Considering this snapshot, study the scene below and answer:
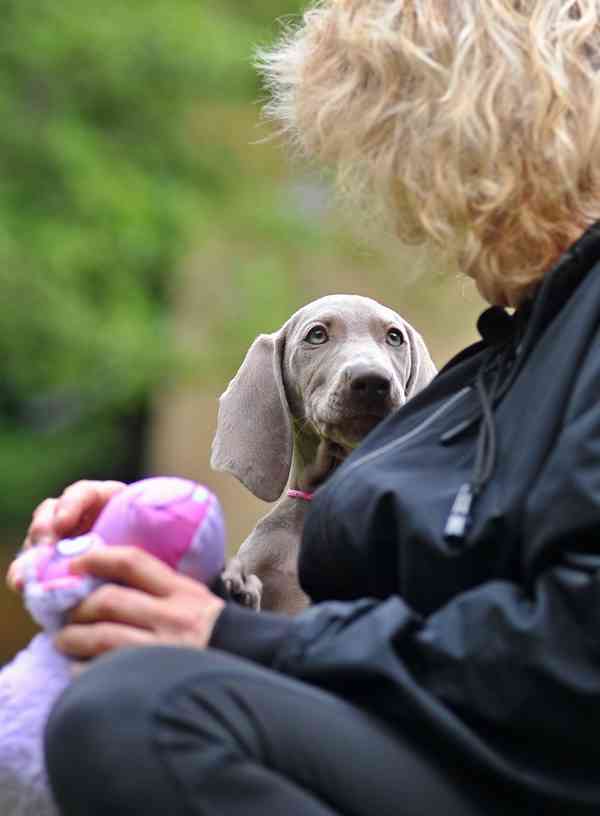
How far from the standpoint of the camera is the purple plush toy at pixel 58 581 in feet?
7.29

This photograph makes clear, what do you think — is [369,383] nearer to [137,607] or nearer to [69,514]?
[69,514]

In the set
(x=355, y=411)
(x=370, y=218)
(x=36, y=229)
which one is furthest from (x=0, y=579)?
(x=370, y=218)

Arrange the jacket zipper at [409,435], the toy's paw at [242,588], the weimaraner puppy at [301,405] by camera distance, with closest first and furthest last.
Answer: the jacket zipper at [409,435]
the toy's paw at [242,588]
the weimaraner puppy at [301,405]

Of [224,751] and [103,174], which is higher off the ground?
Answer: [224,751]

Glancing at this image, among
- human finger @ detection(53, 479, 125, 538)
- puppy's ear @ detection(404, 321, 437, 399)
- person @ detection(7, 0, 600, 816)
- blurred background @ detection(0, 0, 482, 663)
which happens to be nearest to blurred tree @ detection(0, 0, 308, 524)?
blurred background @ detection(0, 0, 482, 663)

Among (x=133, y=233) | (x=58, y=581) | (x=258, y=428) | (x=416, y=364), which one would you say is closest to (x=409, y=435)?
(x=58, y=581)

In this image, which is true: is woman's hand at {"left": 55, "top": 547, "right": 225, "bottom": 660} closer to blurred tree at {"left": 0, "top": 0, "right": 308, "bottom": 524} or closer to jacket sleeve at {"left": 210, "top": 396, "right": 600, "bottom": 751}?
jacket sleeve at {"left": 210, "top": 396, "right": 600, "bottom": 751}

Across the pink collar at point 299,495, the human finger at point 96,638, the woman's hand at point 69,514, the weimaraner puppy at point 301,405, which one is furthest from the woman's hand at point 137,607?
the pink collar at point 299,495

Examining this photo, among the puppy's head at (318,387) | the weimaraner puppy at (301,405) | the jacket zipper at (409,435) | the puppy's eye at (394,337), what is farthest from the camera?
the puppy's eye at (394,337)

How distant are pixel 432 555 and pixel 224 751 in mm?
457

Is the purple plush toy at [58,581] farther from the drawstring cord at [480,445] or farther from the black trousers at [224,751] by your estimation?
the drawstring cord at [480,445]

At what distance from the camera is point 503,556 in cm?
218

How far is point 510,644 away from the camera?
78.2 inches

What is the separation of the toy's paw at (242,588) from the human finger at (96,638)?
2.88ft
